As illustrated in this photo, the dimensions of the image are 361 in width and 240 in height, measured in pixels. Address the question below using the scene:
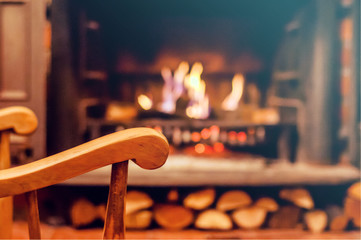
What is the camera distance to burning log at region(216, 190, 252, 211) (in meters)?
2.01

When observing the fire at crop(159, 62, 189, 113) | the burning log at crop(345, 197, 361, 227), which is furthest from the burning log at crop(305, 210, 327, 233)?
the fire at crop(159, 62, 189, 113)

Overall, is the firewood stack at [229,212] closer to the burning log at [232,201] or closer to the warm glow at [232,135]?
the burning log at [232,201]

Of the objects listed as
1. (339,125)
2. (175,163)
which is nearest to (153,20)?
(175,163)

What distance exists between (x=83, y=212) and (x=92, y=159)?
1.49m

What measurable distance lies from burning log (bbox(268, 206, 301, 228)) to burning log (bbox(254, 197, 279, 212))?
38 mm

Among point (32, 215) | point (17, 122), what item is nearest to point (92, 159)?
point (32, 215)

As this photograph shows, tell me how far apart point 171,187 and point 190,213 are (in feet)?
0.58

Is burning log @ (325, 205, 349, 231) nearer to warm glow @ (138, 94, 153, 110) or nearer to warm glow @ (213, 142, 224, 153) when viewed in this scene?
warm glow @ (213, 142, 224, 153)

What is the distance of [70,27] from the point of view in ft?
6.49

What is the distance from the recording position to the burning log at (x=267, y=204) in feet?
6.66

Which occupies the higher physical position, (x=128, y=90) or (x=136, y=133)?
(x=128, y=90)

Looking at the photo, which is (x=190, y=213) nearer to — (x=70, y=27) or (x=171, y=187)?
(x=171, y=187)

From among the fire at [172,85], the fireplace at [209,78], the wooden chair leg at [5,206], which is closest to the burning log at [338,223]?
the fireplace at [209,78]

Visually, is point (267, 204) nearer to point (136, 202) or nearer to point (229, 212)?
point (229, 212)
